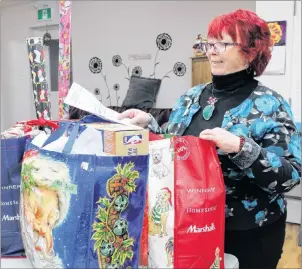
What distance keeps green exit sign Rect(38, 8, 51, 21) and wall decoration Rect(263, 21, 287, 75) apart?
173 inches

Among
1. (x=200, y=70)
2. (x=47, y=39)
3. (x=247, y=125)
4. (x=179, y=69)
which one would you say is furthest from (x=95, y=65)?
(x=247, y=125)

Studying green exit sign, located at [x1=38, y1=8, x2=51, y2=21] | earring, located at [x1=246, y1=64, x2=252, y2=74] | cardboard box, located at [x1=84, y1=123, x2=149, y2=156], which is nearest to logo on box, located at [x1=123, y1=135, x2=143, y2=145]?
cardboard box, located at [x1=84, y1=123, x2=149, y2=156]

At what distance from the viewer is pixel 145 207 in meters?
0.79

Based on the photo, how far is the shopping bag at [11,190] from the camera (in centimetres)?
87

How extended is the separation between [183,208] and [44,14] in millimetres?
6631

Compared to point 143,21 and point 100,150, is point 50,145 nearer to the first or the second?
point 100,150

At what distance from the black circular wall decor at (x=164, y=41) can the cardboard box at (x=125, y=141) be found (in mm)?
4881

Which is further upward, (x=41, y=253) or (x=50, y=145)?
(x=50, y=145)

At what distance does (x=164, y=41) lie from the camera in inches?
217

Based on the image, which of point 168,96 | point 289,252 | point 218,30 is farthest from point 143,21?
point 218,30

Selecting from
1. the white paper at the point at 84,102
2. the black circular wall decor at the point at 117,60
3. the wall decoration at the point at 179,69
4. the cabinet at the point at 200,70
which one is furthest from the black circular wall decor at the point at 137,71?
the white paper at the point at 84,102

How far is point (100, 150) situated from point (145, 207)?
6.2 inches

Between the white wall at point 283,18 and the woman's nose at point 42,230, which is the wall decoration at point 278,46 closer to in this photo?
the white wall at point 283,18

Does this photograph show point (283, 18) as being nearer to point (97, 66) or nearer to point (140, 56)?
Answer: point (140, 56)
